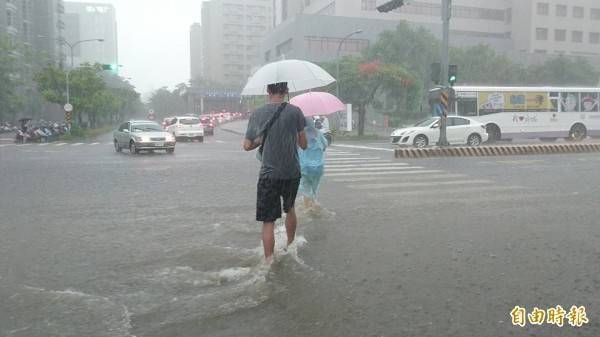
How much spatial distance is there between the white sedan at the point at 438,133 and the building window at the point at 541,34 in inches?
2518

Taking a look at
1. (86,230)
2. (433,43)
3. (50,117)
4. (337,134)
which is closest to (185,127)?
(337,134)

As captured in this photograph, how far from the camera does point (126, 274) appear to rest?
4.70 m

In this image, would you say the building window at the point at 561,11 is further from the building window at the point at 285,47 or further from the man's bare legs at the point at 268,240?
the man's bare legs at the point at 268,240

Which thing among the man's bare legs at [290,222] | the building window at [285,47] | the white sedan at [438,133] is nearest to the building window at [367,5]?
the building window at [285,47]

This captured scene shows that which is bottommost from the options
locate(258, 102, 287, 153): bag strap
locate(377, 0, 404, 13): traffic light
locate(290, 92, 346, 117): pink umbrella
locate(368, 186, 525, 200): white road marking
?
locate(368, 186, 525, 200): white road marking

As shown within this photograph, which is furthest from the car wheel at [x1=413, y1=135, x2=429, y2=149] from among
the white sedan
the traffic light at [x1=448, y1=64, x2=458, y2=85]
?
the traffic light at [x1=448, y1=64, x2=458, y2=85]

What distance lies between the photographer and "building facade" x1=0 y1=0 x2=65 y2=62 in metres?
56.9

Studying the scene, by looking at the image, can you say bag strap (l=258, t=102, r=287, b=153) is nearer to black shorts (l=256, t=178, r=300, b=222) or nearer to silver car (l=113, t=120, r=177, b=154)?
black shorts (l=256, t=178, r=300, b=222)

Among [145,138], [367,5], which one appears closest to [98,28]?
[367,5]

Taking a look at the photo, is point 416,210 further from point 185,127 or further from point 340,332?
point 185,127

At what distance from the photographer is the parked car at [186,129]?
30047mm

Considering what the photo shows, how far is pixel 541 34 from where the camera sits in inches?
3049

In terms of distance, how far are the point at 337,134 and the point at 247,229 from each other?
30664 millimetres

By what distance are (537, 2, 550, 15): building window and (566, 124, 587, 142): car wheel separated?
57908 millimetres
